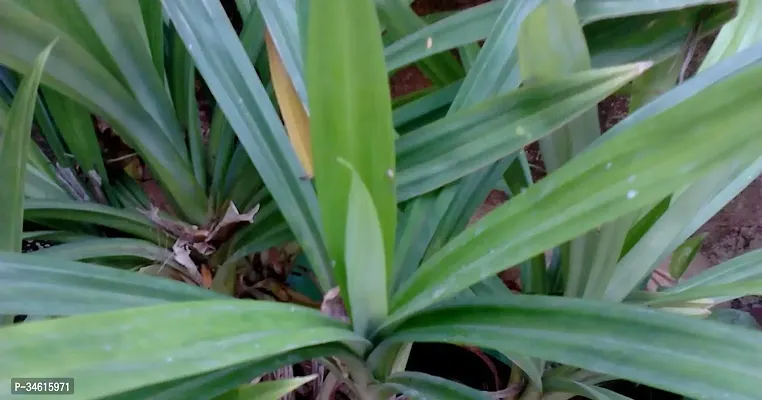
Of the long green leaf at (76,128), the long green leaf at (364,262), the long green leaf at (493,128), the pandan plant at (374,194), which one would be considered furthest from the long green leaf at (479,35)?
the long green leaf at (76,128)

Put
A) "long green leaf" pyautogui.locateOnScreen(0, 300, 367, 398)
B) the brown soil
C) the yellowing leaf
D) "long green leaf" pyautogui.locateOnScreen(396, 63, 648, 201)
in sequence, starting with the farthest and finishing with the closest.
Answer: the brown soil
the yellowing leaf
"long green leaf" pyautogui.locateOnScreen(396, 63, 648, 201)
"long green leaf" pyautogui.locateOnScreen(0, 300, 367, 398)

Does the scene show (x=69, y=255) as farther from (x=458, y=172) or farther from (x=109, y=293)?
(x=458, y=172)

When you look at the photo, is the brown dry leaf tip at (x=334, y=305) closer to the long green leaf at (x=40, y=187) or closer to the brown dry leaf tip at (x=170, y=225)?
the brown dry leaf tip at (x=170, y=225)

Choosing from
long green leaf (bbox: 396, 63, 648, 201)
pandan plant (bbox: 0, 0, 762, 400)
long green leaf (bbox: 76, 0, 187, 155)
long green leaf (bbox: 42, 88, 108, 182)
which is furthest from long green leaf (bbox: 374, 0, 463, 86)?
long green leaf (bbox: 42, 88, 108, 182)

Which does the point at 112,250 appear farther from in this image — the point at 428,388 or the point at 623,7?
the point at 623,7

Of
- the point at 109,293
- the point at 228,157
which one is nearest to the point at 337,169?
the point at 109,293

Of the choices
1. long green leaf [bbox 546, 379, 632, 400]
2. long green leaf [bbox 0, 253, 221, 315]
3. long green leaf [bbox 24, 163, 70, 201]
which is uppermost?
long green leaf [bbox 24, 163, 70, 201]

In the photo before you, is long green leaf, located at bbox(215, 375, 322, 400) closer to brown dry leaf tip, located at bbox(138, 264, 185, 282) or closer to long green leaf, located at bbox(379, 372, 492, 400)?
long green leaf, located at bbox(379, 372, 492, 400)
